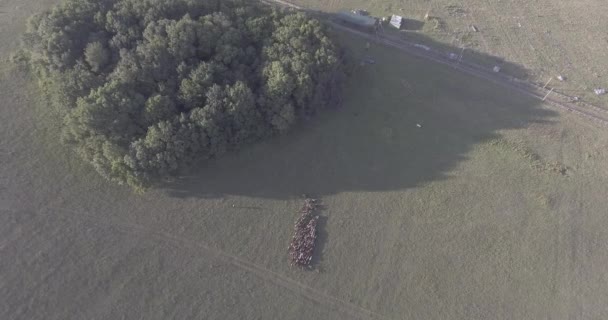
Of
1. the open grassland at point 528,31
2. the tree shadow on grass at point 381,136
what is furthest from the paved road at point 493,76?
the open grassland at point 528,31

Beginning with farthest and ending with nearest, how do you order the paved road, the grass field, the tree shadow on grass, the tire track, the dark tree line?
the paved road, the tree shadow on grass, the tire track, the dark tree line, the grass field

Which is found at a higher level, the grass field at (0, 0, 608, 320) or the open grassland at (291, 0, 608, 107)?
the open grassland at (291, 0, 608, 107)

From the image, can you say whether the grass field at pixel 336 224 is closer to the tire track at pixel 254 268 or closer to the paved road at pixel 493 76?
the tire track at pixel 254 268

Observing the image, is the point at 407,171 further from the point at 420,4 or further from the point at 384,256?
the point at 420,4

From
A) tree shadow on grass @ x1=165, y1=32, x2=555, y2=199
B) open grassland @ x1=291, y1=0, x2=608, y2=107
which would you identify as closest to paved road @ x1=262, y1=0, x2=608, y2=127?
tree shadow on grass @ x1=165, y1=32, x2=555, y2=199

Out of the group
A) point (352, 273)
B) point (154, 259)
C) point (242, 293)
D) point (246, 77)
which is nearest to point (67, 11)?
point (246, 77)

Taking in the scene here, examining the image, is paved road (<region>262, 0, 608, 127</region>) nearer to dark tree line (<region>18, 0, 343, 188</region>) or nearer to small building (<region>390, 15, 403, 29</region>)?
small building (<region>390, 15, 403, 29</region>)

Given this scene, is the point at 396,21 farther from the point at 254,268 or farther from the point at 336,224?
the point at 254,268
